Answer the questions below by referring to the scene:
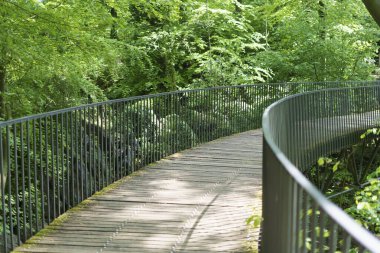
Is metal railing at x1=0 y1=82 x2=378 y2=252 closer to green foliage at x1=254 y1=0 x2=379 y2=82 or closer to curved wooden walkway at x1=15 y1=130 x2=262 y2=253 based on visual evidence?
curved wooden walkway at x1=15 y1=130 x2=262 y2=253

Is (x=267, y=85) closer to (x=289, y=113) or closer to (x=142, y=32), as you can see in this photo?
(x=142, y=32)

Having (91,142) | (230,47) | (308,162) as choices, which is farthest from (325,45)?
(91,142)

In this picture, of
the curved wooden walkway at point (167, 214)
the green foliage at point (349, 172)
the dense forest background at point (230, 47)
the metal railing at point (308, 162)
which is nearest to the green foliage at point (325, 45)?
the dense forest background at point (230, 47)

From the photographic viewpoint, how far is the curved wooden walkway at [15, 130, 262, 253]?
17.7 feet

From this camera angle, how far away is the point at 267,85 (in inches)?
666

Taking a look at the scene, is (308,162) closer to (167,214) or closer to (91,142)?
(91,142)

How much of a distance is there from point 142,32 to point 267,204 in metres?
16.8

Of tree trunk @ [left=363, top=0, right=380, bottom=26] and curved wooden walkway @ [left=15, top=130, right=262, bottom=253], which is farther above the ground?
tree trunk @ [left=363, top=0, right=380, bottom=26]

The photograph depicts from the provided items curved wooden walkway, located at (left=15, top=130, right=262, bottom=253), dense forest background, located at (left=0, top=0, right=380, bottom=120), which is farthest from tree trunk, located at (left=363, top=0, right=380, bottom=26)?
dense forest background, located at (left=0, top=0, right=380, bottom=120)

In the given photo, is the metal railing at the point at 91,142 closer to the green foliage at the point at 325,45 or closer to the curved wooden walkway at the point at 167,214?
the curved wooden walkway at the point at 167,214

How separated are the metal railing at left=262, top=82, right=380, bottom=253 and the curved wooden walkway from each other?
804 millimetres

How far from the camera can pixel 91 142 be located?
7.57 m

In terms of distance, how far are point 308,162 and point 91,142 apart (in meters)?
4.77

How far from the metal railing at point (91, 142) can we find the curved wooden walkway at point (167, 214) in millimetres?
238
